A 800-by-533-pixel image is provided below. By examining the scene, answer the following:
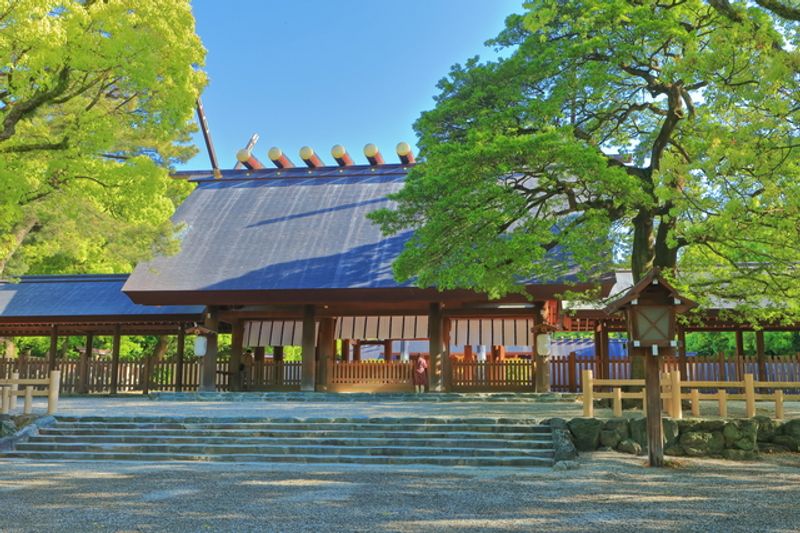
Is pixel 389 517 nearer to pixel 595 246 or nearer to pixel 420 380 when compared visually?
pixel 595 246

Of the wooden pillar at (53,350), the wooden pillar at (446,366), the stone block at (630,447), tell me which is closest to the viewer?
the stone block at (630,447)

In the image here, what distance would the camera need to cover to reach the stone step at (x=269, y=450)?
31.9 ft

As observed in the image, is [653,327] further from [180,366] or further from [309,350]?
[180,366]

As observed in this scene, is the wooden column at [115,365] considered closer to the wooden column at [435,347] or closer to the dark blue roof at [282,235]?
the dark blue roof at [282,235]

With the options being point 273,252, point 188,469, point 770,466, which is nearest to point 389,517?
point 188,469

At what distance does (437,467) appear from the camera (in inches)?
364

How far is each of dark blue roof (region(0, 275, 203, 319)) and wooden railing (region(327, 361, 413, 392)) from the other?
4449 millimetres

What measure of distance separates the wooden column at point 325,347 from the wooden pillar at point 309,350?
1.08 m

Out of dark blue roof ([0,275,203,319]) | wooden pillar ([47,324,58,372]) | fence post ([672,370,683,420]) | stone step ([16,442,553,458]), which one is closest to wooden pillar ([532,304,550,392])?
fence post ([672,370,683,420])

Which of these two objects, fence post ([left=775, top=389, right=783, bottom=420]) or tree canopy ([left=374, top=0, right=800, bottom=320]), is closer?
tree canopy ([left=374, top=0, right=800, bottom=320])

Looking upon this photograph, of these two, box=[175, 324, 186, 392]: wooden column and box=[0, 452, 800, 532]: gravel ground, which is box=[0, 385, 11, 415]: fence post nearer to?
box=[0, 452, 800, 532]: gravel ground

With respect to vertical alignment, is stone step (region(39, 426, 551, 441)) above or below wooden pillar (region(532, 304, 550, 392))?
Answer: below

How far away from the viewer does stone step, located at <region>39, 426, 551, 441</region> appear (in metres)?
10.4

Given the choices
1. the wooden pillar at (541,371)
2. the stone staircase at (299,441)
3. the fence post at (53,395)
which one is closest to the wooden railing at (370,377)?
the wooden pillar at (541,371)
